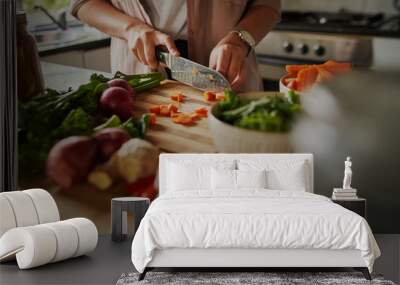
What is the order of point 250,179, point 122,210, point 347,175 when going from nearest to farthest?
Result: 1. point 250,179
2. point 122,210
3. point 347,175

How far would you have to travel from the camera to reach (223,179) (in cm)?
723

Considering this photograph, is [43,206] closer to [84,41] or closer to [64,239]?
[64,239]

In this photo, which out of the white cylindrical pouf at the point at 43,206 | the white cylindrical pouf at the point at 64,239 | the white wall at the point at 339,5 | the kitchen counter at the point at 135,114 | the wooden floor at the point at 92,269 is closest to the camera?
the wooden floor at the point at 92,269

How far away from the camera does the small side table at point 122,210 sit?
289 inches

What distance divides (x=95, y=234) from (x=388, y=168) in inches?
118

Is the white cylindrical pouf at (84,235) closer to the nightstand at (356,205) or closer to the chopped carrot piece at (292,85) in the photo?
the nightstand at (356,205)

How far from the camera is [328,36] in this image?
781 cm

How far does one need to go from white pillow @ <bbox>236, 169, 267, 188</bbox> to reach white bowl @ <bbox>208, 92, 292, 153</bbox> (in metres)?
0.55

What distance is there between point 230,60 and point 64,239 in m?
2.58

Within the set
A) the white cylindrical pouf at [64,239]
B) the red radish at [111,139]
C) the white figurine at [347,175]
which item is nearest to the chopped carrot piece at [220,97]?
the red radish at [111,139]

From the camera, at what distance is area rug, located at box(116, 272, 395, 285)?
5.62 meters

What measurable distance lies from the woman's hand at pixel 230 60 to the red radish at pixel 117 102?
88 cm

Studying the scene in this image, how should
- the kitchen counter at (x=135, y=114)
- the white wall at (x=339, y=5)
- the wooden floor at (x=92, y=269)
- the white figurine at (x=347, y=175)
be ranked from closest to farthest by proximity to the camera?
the wooden floor at (x=92, y=269), the white figurine at (x=347, y=175), the white wall at (x=339, y=5), the kitchen counter at (x=135, y=114)

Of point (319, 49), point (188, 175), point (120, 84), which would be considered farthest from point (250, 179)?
point (120, 84)
